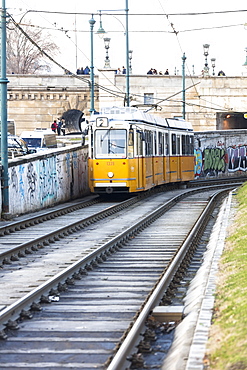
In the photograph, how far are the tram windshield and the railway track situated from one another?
12.1m

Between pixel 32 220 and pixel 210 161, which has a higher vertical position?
pixel 210 161

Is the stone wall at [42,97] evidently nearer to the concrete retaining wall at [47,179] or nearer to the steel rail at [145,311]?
the concrete retaining wall at [47,179]

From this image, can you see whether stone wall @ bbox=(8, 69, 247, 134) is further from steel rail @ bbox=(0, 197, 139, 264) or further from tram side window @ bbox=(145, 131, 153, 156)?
steel rail @ bbox=(0, 197, 139, 264)

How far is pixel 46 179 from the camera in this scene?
93.9 feet

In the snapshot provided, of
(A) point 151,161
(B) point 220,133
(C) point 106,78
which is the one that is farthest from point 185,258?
(C) point 106,78

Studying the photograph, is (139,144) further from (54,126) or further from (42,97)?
(42,97)

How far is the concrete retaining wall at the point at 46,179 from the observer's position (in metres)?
25.3

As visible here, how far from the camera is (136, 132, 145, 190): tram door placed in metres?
30.3

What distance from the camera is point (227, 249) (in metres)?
14.5

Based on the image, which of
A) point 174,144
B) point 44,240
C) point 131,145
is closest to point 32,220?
point 44,240

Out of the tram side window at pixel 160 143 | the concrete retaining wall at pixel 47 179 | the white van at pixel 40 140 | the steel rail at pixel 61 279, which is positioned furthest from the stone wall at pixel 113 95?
the steel rail at pixel 61 279

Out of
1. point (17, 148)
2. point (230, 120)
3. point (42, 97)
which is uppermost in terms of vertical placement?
point (42, 97)

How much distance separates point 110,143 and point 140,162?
1.40m

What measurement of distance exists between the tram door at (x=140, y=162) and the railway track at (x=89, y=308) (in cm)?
1251
